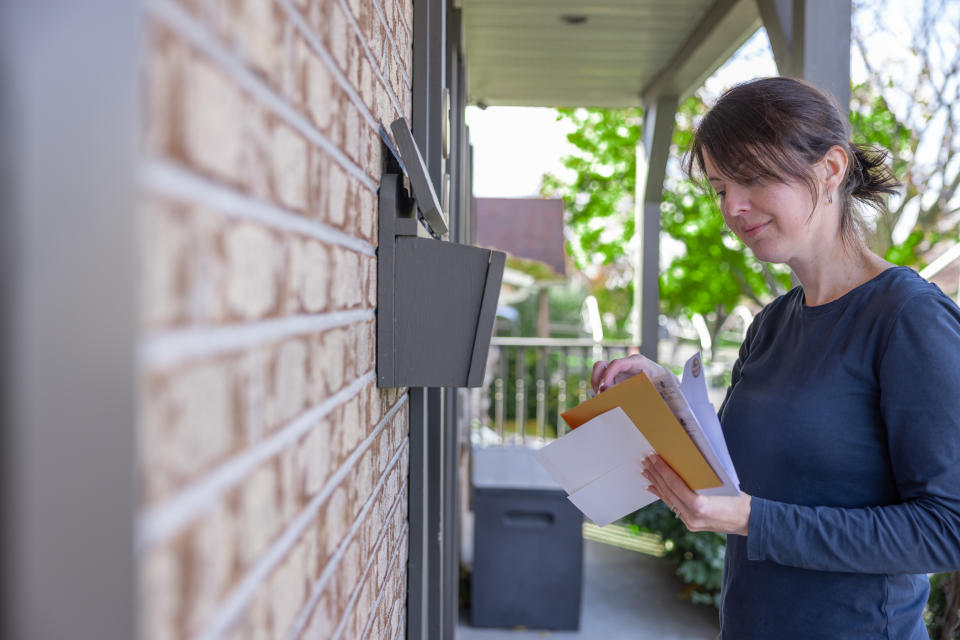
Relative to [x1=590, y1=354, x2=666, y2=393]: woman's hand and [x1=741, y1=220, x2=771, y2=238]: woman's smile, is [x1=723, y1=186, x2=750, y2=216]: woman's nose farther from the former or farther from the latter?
[x1=590, y1=354, x2=666, y2=393]: woman's hand

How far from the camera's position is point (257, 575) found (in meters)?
0.51

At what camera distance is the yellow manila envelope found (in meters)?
1.18

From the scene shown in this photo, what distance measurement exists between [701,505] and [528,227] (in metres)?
9.97

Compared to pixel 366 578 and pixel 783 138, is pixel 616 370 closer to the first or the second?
pixel 783 138

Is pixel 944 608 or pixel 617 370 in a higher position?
pixel 617 370

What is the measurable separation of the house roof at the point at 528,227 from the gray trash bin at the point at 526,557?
7363mm

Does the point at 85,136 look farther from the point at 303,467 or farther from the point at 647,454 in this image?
the point at 647,454

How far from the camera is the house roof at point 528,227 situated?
35.7 ft

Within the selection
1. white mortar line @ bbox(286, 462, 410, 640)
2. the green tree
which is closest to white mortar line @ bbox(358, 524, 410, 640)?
white mortar line @ bbox(286, 462, 410, 640)

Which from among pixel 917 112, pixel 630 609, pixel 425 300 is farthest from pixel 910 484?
pixel 917 112

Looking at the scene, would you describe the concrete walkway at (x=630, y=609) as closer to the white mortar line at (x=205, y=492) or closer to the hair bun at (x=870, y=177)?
the hair bun at (x=870, y=177)

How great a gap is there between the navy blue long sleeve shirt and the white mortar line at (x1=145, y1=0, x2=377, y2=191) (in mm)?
987

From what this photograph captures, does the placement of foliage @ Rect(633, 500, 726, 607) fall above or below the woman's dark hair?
below

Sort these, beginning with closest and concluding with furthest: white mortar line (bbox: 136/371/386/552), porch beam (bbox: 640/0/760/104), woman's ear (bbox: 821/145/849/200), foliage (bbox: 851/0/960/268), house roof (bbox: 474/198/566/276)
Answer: white mortar line (bbox: 136/371/386/552) → woman's ear (bbox: 821/145/849/200) → porch beam (bbox: 640/0/760/104) → foliage (bbox: 851/0/960/268) → house roof (bbox: 474/198/566/276)
